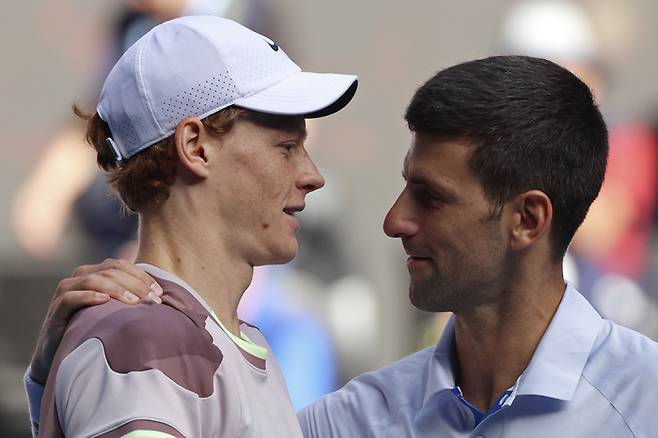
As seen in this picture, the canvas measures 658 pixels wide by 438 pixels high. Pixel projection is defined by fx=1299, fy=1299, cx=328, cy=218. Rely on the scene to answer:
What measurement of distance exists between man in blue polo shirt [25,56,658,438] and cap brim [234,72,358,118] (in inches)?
14.3

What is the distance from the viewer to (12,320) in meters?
6.56

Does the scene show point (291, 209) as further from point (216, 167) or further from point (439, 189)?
point (439, 189)

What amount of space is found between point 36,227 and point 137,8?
4.58 ft

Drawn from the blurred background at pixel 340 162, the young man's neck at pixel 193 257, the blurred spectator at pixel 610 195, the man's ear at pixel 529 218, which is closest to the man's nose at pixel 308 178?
the young man's neck at pixel 193 257

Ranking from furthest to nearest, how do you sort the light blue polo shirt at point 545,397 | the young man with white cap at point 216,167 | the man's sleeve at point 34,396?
the light blue polo shirt at point 545,397, the man's sleeve at point 34,396, the young man with white cap at point 216,167

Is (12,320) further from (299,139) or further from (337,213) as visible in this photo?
(299,139)

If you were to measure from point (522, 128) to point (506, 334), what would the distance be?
386mm

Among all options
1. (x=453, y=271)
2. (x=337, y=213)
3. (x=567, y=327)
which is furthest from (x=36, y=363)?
(x=337, y=213)

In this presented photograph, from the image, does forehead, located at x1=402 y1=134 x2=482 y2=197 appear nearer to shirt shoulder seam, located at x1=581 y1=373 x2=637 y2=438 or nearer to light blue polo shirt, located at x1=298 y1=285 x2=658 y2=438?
light blue polo shirt, located at x1=298 y1=285 x2=658 y2=438

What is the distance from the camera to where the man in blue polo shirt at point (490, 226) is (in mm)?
2410

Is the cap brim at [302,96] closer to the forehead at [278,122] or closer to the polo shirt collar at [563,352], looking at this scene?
the forehead at [278,122]

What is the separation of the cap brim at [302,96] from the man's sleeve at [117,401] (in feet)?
1.62

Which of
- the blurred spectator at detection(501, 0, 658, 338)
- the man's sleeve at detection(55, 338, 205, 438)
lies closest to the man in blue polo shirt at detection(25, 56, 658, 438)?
the man's sleeve at detection(55, 338, 205, 438)

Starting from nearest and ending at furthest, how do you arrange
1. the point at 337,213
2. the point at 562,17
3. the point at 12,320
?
the point at 12,320 → the point at 337,213 → the point at 562,17
